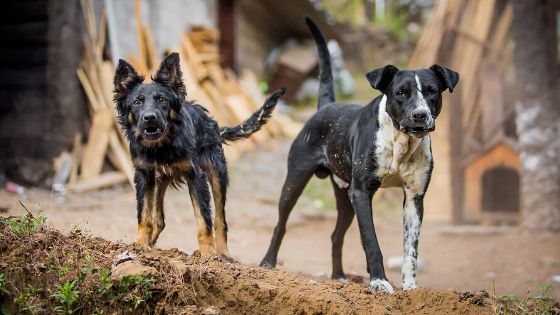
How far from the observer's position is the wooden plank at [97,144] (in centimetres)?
1085

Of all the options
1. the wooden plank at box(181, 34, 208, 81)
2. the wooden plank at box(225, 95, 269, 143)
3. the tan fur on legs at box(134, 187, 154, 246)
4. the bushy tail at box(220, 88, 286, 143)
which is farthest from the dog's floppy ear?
the wooden plank at box(181, 34, 208, 81)

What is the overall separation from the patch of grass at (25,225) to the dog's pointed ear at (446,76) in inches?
118

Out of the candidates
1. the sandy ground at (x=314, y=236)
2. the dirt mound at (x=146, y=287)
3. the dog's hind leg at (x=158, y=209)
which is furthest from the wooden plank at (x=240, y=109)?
the dirt mound at (x=146, y=287)

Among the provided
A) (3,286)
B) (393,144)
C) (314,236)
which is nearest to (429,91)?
(393,144)

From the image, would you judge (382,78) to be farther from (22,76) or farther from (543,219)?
(22,76)

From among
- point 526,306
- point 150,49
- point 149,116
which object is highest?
point 150,49

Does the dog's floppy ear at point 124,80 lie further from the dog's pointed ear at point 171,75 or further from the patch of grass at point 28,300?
the patch of grass at point 28,300

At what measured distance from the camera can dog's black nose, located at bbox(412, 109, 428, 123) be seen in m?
4.73

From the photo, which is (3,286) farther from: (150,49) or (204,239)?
(150,49)

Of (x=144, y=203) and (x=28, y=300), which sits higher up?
(x=144, y=203)

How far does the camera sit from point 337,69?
20297mm

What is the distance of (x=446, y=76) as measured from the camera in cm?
504

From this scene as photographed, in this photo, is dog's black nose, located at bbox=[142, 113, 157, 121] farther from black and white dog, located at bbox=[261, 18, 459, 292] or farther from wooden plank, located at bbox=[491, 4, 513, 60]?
wooden plank, located at bbox=[491, 4, 513, 60]

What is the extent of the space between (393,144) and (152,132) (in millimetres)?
1797
